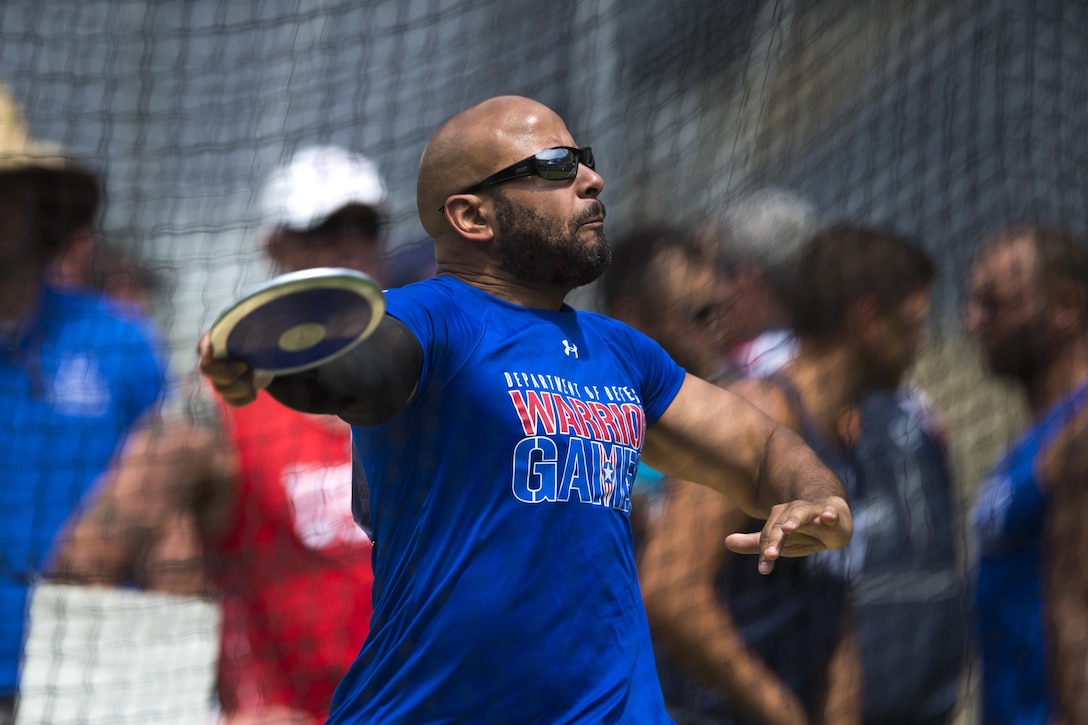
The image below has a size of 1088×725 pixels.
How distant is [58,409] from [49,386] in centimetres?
7

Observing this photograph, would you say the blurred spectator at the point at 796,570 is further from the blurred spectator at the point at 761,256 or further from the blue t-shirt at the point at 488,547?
the blue t-shirt at the point at 488,547

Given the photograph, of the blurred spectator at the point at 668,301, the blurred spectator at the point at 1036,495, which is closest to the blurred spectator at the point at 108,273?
the blurred spectator at the point at 668,301

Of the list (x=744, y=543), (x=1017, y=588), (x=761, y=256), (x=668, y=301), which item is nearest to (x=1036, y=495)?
(x=1017, y=588)

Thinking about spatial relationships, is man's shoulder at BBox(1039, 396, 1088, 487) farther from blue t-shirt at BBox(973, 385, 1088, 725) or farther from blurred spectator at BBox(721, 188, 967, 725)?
blurred spectator at BBox(721, 188, 967, 725)

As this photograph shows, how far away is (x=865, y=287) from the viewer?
3629 millimetres

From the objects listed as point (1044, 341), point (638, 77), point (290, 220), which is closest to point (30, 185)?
point (290, 220)

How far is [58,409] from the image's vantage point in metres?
3.66

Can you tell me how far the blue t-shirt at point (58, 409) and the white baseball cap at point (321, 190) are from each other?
60cm

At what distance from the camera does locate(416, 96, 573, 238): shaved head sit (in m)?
2.31

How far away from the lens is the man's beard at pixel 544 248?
227cm

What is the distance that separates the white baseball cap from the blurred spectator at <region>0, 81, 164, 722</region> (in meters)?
0.57

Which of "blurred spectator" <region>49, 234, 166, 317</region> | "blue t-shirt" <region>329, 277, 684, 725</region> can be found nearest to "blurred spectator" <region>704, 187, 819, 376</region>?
"blue t-shirt" <region>329, 277, 684, 725</region>

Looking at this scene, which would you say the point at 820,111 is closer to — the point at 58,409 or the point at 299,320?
the point at 58,409

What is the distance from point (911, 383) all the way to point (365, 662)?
220 centimetres
